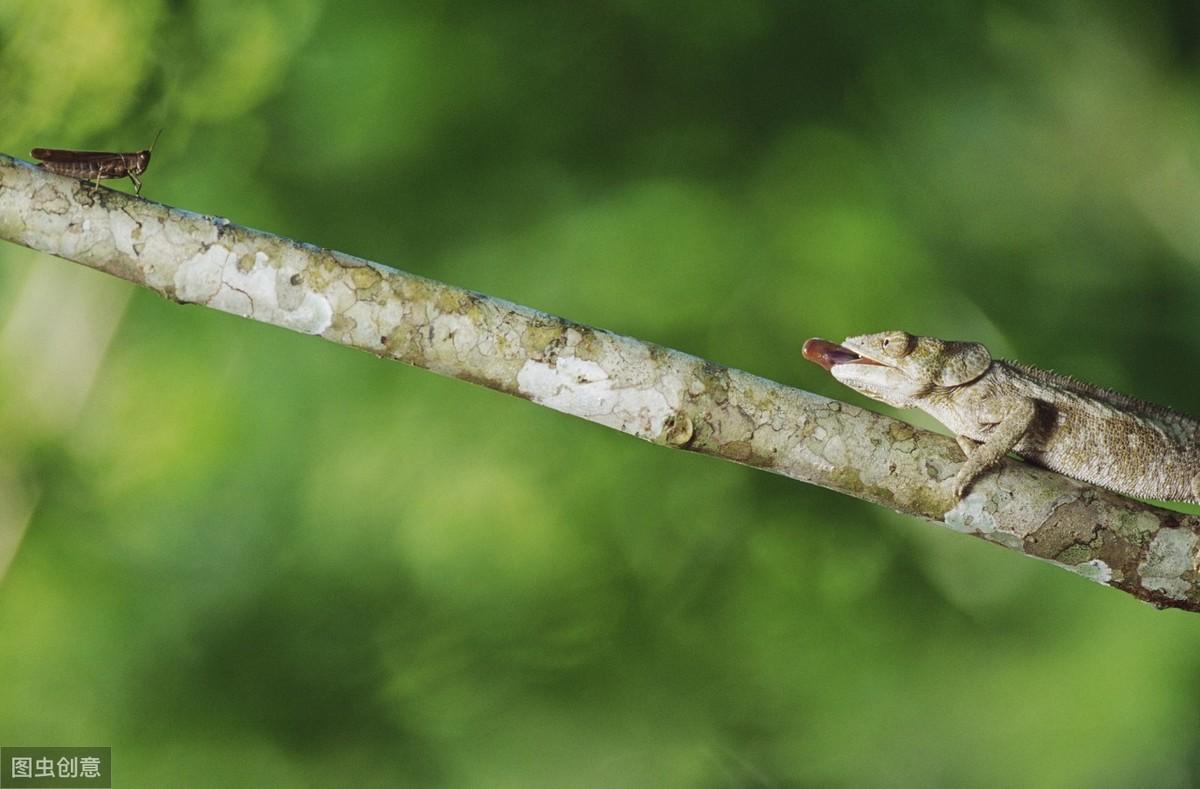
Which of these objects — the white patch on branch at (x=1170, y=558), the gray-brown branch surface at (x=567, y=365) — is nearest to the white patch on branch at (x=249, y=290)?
the gray-brown branch surface at (x=567, y=365)

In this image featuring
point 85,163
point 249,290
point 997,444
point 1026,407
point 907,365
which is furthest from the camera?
point 907,365

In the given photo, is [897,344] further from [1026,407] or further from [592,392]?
[592,392]

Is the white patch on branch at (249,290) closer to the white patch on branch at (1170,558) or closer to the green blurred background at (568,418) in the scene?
the white patch on branch at (1170,558)

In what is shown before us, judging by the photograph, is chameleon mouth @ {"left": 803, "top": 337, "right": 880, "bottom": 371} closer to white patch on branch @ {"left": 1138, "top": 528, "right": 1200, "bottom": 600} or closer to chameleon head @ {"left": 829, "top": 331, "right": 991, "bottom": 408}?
chameleon head @ {"left": 829, "top": 331, "right": 991, "bottom": 408}

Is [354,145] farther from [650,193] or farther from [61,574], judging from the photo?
[61,574]

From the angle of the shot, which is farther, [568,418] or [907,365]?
[568,418]

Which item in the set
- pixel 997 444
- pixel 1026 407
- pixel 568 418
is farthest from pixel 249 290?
pixel 568 418

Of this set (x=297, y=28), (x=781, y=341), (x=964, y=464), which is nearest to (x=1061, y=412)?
(x=964, y=464)
